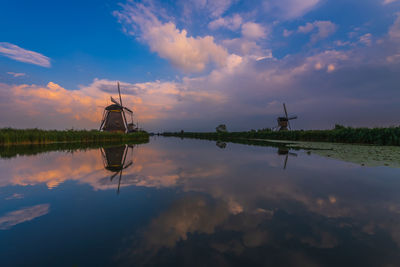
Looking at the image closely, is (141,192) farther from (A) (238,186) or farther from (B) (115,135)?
(B) (115,135)

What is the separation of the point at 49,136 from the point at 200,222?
21.5 metres

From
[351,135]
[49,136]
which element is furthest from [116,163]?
[351,135]

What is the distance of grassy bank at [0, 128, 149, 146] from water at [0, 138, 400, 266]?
1458 centimetres

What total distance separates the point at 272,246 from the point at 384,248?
134cm

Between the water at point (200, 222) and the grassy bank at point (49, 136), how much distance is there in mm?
14575

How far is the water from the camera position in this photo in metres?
1.93

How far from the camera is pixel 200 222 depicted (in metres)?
2.74

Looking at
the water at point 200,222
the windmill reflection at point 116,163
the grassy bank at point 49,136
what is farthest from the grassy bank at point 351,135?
the grassy bank at point 49,136

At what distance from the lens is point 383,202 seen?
11.3 feet

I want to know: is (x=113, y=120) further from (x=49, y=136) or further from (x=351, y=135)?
(x=351, y=135)

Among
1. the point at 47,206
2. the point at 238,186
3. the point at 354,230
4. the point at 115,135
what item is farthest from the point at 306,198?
the point at 115,135

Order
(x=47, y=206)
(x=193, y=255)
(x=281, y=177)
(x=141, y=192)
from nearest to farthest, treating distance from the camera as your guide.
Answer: (x=193, y=255) → (x=47, y=206) → (x=141, y=192) → (x=281, y=177)

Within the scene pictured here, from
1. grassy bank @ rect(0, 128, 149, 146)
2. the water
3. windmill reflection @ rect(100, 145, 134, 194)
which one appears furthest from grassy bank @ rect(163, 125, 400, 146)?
grassy bank @ rect(0, 128, 149, 146)

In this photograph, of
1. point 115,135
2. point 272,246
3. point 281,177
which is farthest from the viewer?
point 115,135
